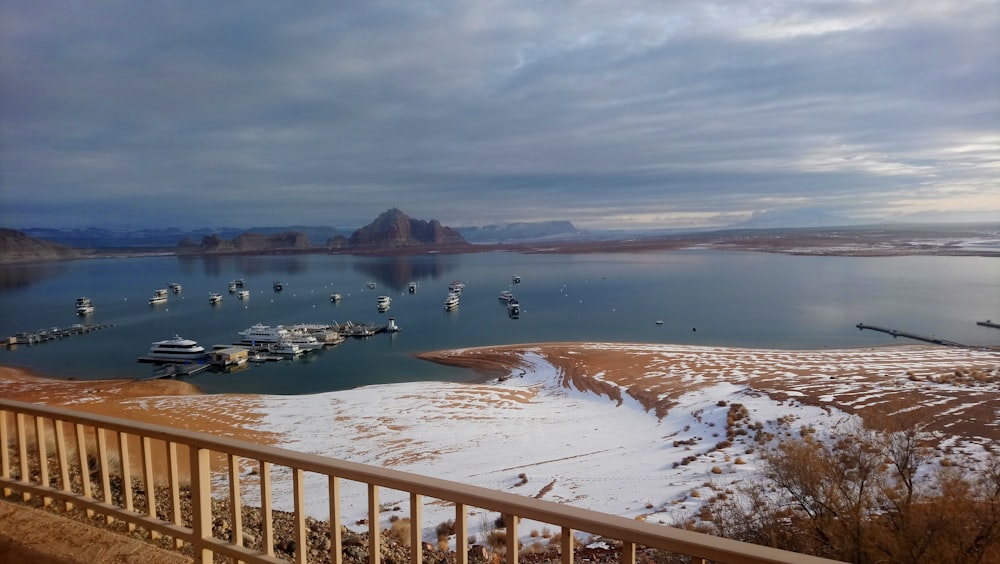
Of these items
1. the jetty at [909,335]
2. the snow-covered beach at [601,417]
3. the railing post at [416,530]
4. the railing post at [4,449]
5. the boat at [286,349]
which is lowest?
the boat at [286,349]

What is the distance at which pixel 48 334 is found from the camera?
3225cm

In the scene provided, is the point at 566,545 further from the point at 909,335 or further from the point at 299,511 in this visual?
the point at 909,335

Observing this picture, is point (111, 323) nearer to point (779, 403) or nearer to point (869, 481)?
point (779, 403)

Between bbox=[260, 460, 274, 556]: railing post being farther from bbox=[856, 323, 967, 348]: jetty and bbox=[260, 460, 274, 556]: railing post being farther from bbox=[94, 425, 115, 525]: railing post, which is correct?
bbox=[856, 323, 967, 348]: jetty

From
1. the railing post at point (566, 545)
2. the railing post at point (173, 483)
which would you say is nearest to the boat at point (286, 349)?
the railing post at point (173, 483)

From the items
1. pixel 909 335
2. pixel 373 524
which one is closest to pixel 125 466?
pixel 373 524

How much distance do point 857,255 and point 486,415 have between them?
91.3 meters

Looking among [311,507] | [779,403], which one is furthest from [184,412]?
[779,403]

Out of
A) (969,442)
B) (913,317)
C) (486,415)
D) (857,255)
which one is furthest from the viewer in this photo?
(857,255)

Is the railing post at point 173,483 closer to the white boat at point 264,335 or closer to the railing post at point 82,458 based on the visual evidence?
the railing post at point 82,458

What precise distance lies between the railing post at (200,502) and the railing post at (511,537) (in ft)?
4.13

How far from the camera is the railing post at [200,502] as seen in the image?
2.19 metres

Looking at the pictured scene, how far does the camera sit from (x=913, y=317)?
33.6 metres

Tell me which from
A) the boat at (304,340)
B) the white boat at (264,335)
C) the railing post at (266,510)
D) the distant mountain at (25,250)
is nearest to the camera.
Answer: the railing post at (266,510)
